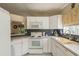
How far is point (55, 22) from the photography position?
5082 mm

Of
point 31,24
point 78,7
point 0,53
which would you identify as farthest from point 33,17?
point 0,53

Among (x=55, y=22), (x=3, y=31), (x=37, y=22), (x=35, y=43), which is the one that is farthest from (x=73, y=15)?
(x=37, y=22)

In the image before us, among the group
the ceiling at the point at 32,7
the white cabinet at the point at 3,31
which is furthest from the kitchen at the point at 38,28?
the white cabinet at the point at 3,31

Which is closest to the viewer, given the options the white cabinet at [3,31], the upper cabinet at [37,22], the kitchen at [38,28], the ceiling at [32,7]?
the white cabinet at [3,31]

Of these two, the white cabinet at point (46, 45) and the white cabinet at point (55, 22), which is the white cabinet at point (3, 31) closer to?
the white cabinet at point (46, 45)

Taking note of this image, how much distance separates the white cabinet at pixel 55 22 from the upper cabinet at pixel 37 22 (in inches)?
6.9

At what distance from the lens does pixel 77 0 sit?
1.08m

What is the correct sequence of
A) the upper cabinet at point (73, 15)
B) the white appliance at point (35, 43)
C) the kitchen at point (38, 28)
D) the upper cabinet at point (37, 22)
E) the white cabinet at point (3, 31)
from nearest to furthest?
the white cabinet at point (3, 31)
the upper cabinet at point (73, 15)
the kitchen at point (38, 28)
the white appliance at point (35, 43)
the upper cabinet at point (37, 22)

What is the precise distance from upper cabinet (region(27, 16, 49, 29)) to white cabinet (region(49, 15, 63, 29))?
0.58 feet

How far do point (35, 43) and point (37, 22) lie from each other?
0.94m

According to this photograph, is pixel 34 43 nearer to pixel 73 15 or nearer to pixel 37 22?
pixel 37 22

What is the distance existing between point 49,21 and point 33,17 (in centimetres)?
65

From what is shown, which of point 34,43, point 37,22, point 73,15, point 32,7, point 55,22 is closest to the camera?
point 73,15

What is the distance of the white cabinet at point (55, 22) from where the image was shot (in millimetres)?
4895
